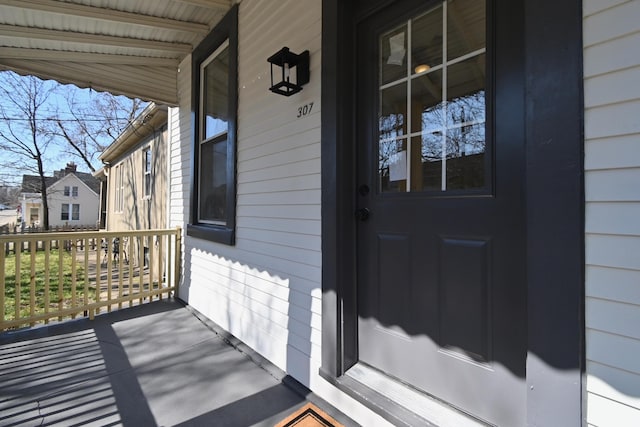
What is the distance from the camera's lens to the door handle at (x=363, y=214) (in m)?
1.84

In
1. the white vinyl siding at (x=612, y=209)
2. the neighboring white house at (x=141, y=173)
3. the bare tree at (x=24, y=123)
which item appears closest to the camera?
the white vinyl siding at (x=612, y=209)

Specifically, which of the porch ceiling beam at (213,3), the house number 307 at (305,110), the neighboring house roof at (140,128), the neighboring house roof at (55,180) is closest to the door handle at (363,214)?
the house number 307 at (305,110)

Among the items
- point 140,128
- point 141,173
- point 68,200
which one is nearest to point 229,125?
point 140,128

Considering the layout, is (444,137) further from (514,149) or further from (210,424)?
(210,424)

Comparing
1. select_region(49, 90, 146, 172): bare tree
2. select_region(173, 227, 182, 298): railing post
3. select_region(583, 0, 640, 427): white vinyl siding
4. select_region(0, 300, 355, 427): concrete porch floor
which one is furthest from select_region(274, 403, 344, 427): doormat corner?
select_region(49, 90, 146, 172): bare tree

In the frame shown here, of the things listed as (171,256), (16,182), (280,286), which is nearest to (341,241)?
(280,286)

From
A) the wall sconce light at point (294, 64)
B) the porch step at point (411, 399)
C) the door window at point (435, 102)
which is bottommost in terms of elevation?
the porch step at point (411, 399)

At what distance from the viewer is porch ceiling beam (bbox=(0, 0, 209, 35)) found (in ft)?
8.75

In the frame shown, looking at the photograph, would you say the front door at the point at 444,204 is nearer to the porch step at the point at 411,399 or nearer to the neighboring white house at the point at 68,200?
the porch step at the point at 411,399

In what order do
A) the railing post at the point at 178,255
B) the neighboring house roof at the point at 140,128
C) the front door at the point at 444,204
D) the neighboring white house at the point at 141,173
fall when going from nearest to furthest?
the front door at the point at 444,204 < the railing post at the point at 178,255 < the neighboring house roof at the point at 140,128 < the neighboring white house at the point at 141,173

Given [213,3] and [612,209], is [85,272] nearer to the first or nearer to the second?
[213,3]

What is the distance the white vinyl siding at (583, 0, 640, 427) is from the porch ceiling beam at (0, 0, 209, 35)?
3.67m

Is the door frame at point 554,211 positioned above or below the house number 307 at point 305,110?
below

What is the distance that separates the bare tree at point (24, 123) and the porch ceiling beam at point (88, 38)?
1402cm
